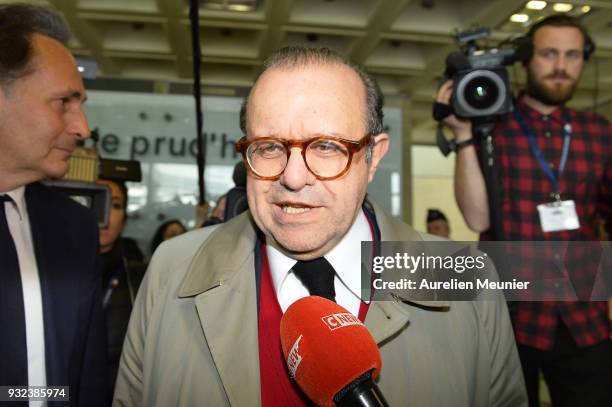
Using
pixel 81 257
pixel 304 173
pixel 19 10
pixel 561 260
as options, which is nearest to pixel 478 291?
pixel 561 260

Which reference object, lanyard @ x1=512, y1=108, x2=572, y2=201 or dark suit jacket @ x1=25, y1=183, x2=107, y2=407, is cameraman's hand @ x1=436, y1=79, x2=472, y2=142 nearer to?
lanyard @ x1=512, y1=108, x2=572, y2=201

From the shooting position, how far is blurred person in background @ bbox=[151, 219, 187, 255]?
11.1ft

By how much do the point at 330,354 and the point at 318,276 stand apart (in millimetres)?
316

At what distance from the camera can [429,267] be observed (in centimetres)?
106

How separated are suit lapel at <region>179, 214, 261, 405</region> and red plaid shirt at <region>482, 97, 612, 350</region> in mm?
818

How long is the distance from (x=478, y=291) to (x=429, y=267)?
120mm

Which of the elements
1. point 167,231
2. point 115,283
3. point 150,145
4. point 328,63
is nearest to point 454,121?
point 328,63

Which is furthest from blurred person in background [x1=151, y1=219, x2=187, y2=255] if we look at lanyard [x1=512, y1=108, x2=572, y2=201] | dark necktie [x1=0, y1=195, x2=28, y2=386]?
lanyard [x1=512, y1=108, x2=572, y2=201]

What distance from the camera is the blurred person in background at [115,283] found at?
6.40ft

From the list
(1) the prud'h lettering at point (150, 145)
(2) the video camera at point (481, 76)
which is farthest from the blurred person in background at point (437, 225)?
(2) the video camera at point (481, 76)

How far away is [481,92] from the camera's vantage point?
1.52 meters

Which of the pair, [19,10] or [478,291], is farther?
[19,10]

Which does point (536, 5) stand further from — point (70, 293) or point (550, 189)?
point (70, 293)

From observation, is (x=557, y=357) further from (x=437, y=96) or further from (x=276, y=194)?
(x=276, y=194)
